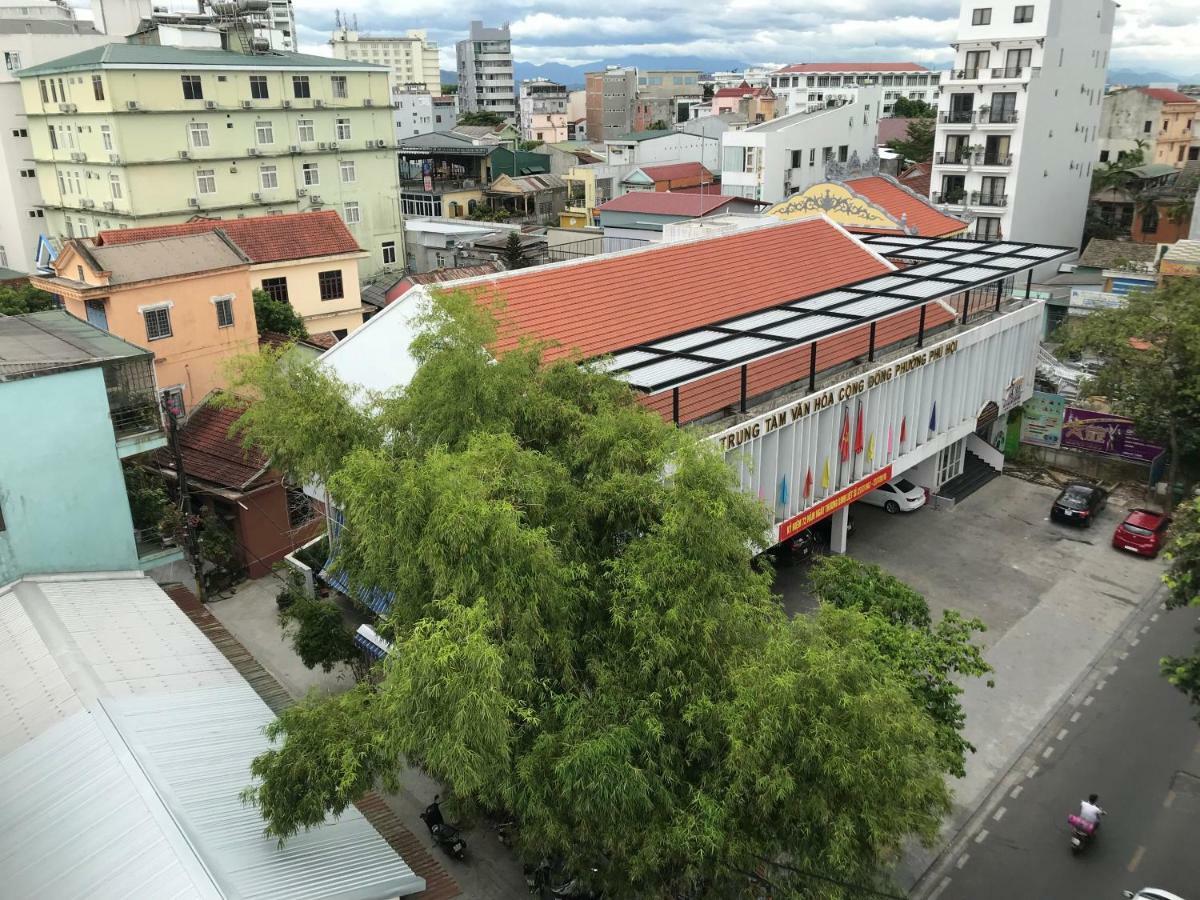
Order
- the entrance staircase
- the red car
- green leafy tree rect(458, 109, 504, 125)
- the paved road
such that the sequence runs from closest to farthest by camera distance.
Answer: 1. the paved road
2. the red car
3. the entrance staircase
4. green leafy tree rect(458, 109, 504, 125)

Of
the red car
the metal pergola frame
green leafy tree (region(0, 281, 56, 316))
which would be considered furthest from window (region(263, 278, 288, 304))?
the red car

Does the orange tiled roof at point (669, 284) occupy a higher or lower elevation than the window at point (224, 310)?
higher

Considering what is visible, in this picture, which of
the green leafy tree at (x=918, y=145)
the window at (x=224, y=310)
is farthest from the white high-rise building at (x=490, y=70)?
the window at (x=224, y=310)

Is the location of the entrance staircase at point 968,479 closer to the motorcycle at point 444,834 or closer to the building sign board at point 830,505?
the building sign board at point 830,505

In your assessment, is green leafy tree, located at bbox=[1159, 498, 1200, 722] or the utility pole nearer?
green leafy tree, located at bbox=[1159, 498, 1200, 722]

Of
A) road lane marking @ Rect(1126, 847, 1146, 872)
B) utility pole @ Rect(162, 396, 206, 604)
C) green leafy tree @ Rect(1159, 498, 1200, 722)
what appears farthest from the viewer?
utility pole @ Rect(162, 396, 206, 604)

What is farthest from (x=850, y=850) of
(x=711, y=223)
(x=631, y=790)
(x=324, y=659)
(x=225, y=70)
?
(x=225, y=70)

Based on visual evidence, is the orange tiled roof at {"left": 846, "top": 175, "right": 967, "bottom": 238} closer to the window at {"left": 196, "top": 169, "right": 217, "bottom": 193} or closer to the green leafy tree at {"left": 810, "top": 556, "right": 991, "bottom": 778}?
the green leafy tree at {"left": 810, "top": 556, "right": 991, "bottom": 778}
